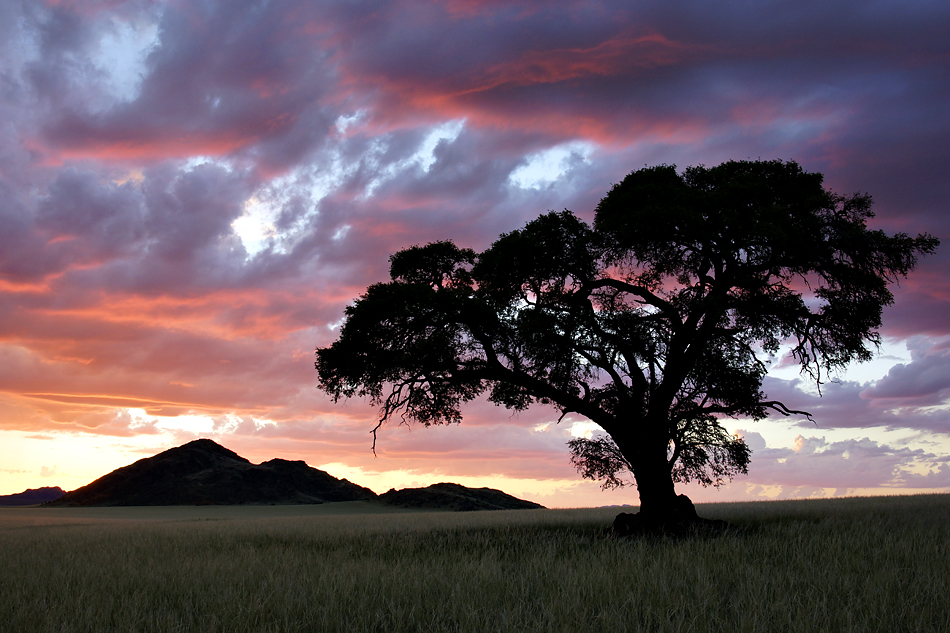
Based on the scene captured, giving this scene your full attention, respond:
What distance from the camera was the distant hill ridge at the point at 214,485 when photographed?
8231 cm

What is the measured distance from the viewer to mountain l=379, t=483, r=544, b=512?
62.1 m

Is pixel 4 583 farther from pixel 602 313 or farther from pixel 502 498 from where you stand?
pixel 502 498

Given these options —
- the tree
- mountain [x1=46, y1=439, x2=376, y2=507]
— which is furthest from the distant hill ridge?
the tree

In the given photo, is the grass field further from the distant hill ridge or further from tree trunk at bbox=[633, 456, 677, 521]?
the distant hill ridge

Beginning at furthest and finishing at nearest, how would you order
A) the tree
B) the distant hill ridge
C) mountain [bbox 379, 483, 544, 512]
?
the distant hill ridge < mountain [bbox 379, 483, 544, 512] < the tree

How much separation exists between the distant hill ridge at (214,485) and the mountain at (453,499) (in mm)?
176

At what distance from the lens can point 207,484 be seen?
8825 centimetres

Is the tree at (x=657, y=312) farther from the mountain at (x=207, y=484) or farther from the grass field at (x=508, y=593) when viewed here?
the mountain at (x=207, y=484)

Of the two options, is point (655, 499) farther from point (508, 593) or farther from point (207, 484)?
point (207, 484)

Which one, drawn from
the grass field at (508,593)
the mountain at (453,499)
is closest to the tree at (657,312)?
the grass field at (508,593)

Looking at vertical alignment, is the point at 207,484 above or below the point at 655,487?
below

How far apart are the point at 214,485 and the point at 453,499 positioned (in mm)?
42753

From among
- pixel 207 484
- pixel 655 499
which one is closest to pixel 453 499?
pixel 207 484

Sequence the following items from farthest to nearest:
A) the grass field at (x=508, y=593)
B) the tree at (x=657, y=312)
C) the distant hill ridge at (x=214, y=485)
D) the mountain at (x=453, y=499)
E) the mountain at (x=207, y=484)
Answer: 1. the mountain at (x=207, y=484)
2. the distant hill ridge at (x=214, y=485)
3. the mountain at (x=453, y=499)
4. the tree at (x=657, y=312)
5. the grass field at (x=508, y=593)
